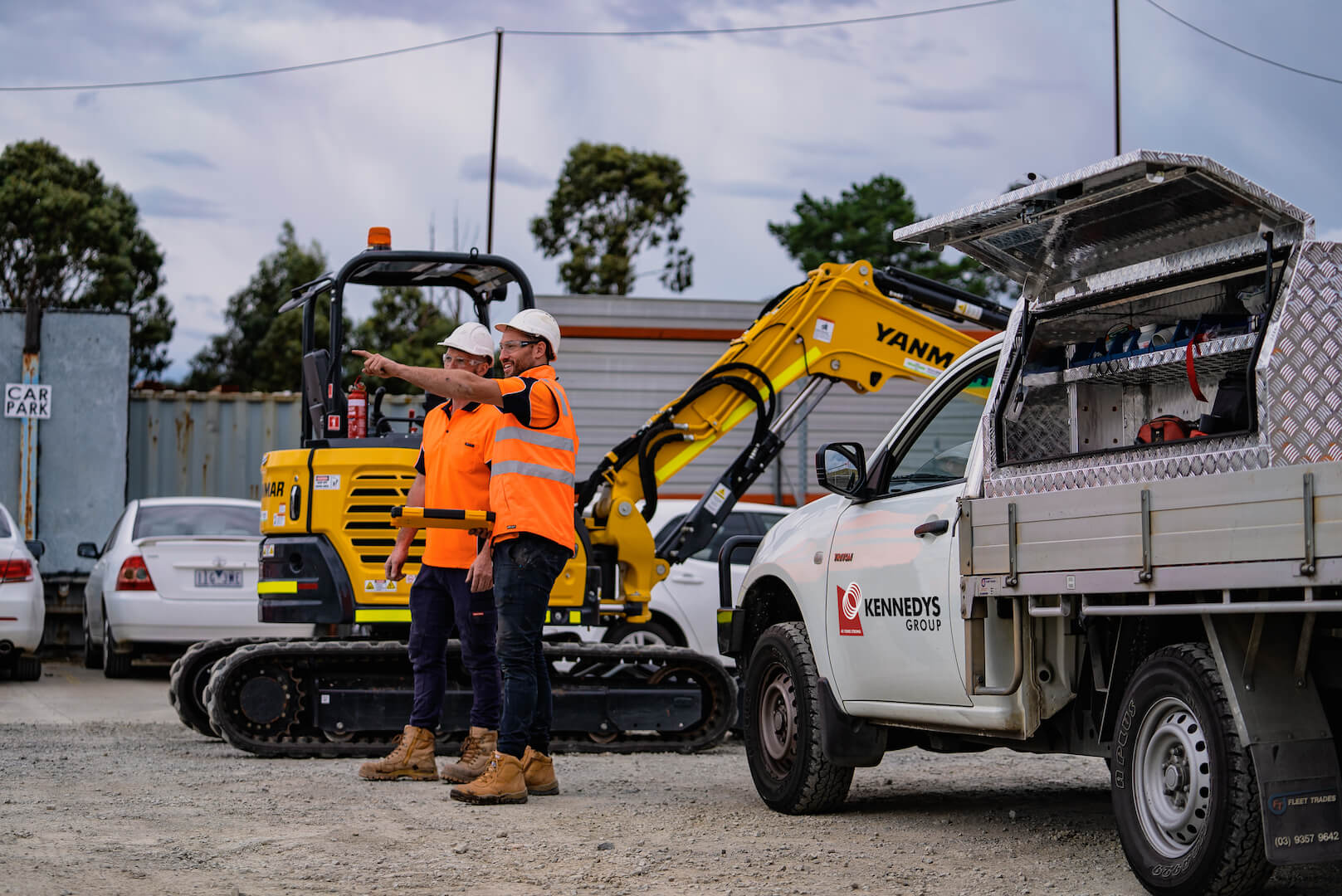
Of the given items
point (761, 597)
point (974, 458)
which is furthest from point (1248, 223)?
point (761, 597)

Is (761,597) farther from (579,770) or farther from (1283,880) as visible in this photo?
(1283,880)

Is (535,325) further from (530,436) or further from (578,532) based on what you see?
(578,532)

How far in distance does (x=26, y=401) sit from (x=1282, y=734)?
15676 mm

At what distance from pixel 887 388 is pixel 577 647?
10.6 metres

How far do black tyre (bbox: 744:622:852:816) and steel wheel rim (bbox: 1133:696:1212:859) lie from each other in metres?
2.04

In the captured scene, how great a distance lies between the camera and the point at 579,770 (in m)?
9.18

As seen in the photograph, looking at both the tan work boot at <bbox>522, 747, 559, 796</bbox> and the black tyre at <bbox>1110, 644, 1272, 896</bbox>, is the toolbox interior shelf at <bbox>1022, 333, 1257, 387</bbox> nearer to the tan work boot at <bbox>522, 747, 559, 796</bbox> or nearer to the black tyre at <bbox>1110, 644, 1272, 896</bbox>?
the black tyre at <bbox>1110, 644, 1272, 896</bbox>

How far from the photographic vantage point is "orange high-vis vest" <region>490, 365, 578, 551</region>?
744cm

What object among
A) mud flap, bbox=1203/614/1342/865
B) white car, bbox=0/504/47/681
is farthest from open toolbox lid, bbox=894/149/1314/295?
white car, bbox=0/504/47/681

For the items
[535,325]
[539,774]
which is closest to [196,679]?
[539,774]

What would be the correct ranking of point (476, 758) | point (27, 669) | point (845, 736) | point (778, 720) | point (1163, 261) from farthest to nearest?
point (27, 669)
point (476, 758)
point (778, 720)
point (845, 736)
point (1163, 261)

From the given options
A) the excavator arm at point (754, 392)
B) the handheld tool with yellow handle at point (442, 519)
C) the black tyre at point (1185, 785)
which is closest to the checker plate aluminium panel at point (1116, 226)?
the black tyre at point (1185, 785)

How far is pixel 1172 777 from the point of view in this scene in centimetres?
519

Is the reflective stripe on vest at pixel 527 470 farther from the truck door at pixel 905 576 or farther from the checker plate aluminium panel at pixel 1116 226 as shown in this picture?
the checker plate aluminium panel at pixel 1116 226
